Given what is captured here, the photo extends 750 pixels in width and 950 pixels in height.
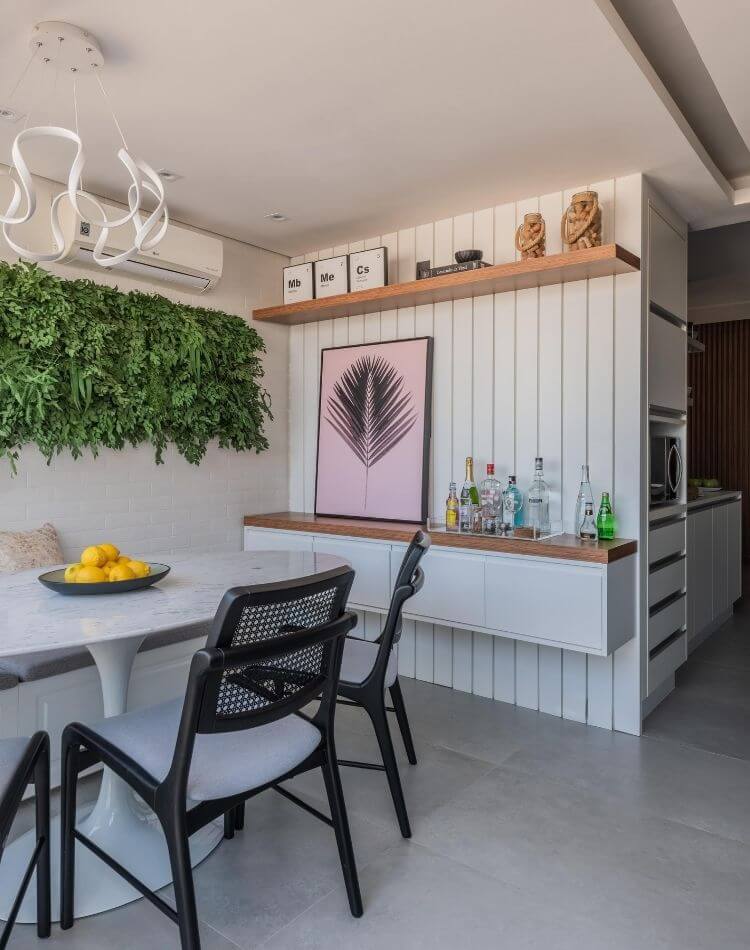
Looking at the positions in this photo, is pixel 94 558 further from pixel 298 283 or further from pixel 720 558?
pixel 720 558

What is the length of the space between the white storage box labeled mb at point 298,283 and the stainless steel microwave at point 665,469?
2141 mm

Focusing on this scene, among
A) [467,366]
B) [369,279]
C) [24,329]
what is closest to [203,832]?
[24,329]

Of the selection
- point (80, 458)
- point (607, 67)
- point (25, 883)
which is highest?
point (607, 67)

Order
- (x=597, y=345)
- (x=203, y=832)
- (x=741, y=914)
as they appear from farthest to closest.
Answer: (x=597, y=345) → (x=203, y=832) → (x=741, y=914)

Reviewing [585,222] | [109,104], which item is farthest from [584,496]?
[109,104]

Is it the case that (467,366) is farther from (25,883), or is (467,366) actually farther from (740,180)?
(25,883)

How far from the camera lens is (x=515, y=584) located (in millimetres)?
3049

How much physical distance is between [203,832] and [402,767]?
845 millimetres

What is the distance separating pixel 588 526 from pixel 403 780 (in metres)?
1.37

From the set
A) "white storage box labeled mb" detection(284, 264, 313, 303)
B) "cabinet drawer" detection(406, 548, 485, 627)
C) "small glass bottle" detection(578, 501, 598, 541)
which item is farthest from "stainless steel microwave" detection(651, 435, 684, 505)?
"white storage box labeled mb" detection(284, 264, 313, 303)

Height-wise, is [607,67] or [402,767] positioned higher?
[607,67]

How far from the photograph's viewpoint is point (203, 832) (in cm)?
223

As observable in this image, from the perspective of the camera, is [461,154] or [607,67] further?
[461,154]

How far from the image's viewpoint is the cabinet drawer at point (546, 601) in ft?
9.34
